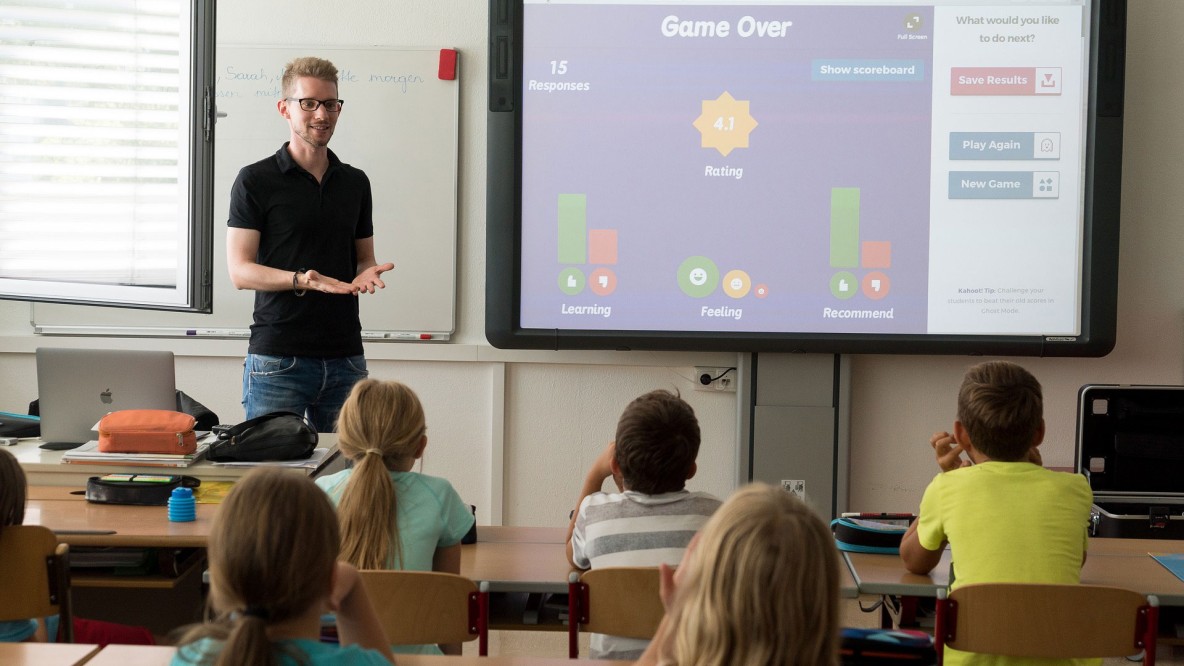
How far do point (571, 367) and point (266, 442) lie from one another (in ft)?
6.07

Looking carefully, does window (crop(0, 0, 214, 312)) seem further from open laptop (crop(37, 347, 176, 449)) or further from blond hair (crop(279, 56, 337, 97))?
open laptop (crop(37, 347, 176, 449))

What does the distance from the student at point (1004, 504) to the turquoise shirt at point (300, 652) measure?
1.24 metres

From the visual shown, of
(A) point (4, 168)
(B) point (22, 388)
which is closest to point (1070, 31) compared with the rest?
(A) point (4, 168)

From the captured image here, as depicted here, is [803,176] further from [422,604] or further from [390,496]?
[422,604]

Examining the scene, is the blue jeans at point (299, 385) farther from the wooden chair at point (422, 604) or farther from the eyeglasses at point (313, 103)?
the wooden chair at point (422, 604)

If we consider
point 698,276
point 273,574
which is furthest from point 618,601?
point 698,276

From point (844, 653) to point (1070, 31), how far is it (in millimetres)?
3546

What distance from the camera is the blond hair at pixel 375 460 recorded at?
7.23ft

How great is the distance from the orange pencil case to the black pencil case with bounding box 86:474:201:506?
12 centimetres

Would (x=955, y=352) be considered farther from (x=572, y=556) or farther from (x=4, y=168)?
(x=4, y=168)

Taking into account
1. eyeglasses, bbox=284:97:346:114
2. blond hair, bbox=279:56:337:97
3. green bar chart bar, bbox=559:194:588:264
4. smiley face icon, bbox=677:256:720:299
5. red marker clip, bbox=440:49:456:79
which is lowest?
smiley face icon, bbox=677:256:720:299

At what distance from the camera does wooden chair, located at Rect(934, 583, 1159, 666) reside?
6.75 feet

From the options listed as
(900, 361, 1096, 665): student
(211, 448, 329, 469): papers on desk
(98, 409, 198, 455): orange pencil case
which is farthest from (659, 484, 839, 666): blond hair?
(98, 409, 198, 455): orange pencil case

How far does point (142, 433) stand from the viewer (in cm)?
288
